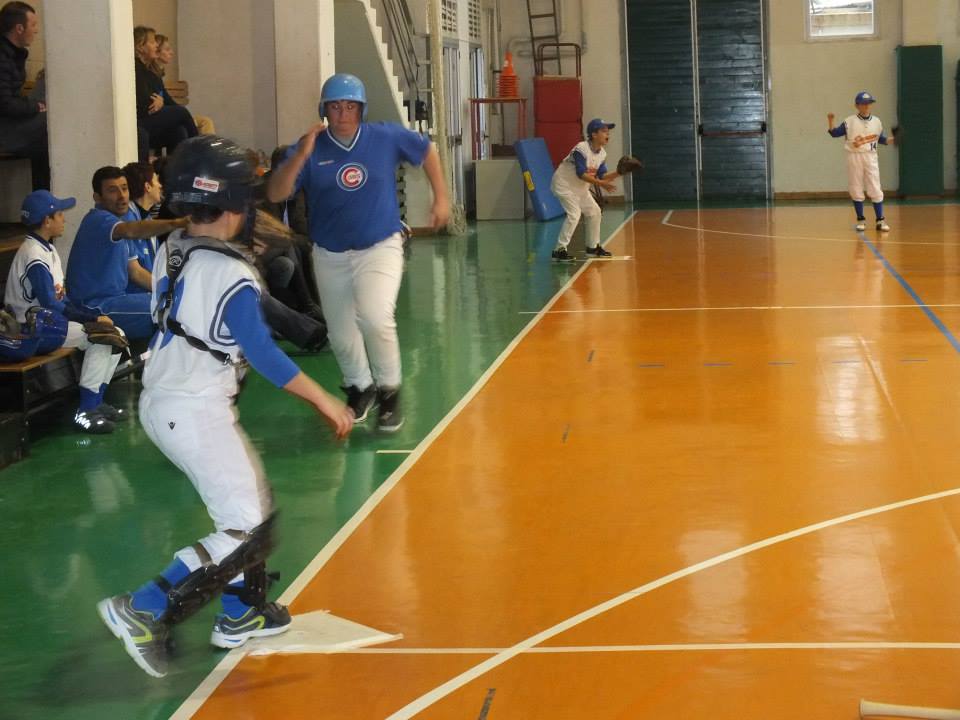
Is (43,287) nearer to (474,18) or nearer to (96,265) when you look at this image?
(96,265)

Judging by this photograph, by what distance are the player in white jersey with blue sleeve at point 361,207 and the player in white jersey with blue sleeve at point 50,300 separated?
5.25 feet

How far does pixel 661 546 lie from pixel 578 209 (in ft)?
→ 40.7

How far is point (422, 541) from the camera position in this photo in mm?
5957

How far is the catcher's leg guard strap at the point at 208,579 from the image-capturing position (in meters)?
4.52

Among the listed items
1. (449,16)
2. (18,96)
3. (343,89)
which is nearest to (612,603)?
(343,89)

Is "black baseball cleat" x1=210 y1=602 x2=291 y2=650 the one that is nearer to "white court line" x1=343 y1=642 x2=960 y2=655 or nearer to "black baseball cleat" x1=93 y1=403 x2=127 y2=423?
"white court line" x1=343 y1=642 x2=960 y2=655

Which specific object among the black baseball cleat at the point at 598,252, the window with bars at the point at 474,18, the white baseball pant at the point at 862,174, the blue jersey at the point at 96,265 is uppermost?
the window with bars at the point at 474,18

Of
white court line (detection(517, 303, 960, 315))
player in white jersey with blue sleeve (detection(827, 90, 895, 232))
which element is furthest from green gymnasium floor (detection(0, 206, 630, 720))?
player in white jersey with blue sleeve (detection(827, 90, 895, 232))

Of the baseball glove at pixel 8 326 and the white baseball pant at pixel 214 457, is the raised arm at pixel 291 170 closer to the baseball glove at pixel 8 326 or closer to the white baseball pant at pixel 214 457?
the baseball glove at pixel 8 326

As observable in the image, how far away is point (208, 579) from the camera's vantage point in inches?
178

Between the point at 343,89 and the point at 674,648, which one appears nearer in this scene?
the point at 674,648

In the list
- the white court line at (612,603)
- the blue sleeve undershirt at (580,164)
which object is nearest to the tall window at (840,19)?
the blue sleeve undershirt at (580,164)

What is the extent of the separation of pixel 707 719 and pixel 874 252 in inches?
553

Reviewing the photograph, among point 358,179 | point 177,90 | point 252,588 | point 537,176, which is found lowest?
point 252,588
